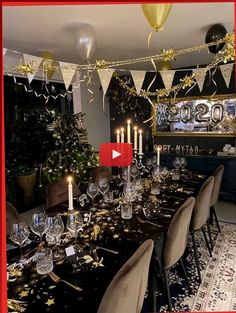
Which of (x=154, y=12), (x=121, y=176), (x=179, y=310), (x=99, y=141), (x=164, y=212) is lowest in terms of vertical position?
(x=179, y=310)

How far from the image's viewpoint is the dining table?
0.80 m

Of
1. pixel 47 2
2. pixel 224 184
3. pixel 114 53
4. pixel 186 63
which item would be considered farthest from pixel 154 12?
pixel 224 184

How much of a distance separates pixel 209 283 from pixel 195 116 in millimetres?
2505

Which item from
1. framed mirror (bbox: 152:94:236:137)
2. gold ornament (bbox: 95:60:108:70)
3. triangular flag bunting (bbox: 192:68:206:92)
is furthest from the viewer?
framed mirror (bbox: 152:94:236:137)

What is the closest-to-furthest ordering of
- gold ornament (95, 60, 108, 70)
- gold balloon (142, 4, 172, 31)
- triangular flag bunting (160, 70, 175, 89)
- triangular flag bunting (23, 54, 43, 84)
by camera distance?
gold balloon (142, 4, 172, 31), gold ornament (95, 60, 108, 70), triangular flag bunting (23, 54, 43, 84), triangular flag bunting (160, 70, 175, 89)

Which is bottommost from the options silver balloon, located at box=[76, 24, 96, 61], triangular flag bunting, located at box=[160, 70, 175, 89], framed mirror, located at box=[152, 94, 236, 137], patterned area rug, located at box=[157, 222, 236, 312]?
patterned area rug, located at box=[157, 222, 236, 312]

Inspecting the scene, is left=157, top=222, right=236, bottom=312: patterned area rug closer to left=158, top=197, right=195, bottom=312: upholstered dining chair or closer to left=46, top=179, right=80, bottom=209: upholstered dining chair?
left=158, top=197, right=195, bottom=312: upholstered dining chair

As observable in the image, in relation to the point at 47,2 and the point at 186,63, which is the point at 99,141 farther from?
the point at 47,2

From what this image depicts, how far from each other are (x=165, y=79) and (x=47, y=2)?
216cm

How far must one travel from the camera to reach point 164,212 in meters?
1.54

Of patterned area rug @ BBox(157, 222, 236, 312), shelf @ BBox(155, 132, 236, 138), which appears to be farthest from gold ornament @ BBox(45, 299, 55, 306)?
shelf @ BBox(155, 132, 236, 138)

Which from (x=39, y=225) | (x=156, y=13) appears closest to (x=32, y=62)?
(x=156, y=13)

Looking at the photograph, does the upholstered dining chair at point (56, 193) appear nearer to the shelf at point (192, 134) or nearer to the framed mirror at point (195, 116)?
the framed mirror at point (195, 116)

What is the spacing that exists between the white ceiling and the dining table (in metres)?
1.11
